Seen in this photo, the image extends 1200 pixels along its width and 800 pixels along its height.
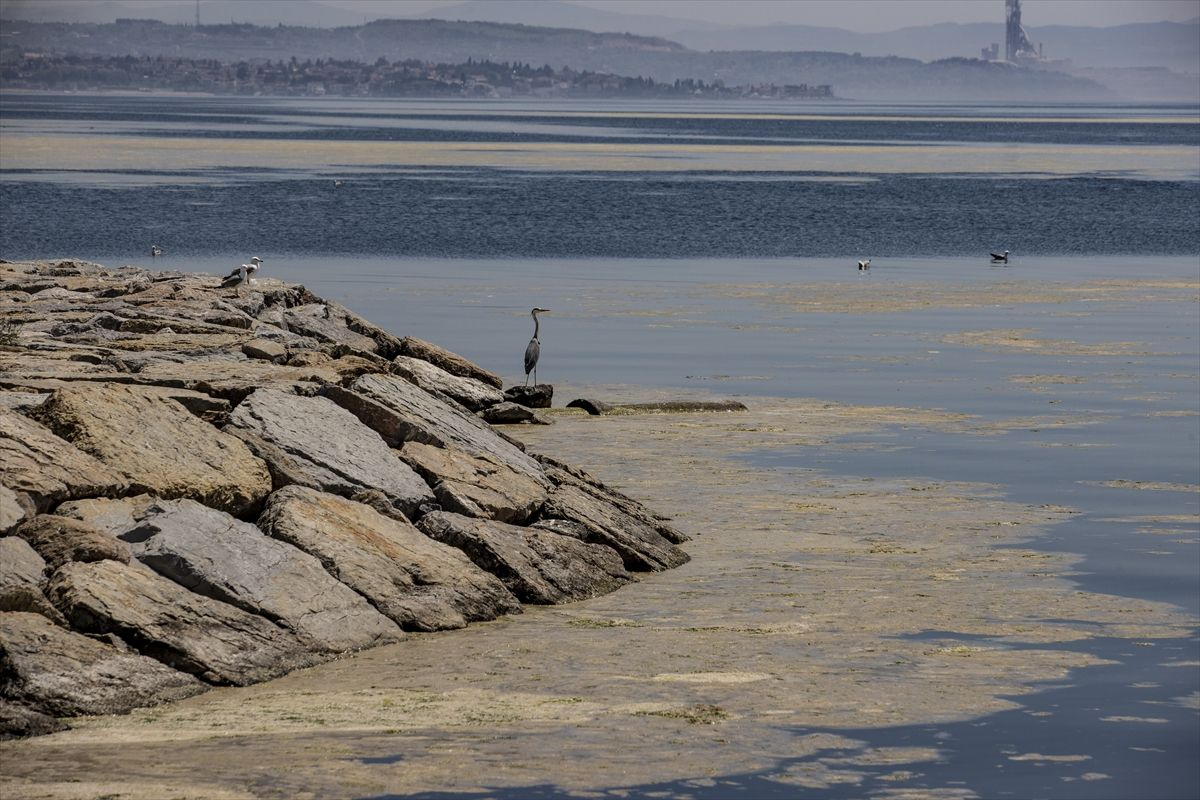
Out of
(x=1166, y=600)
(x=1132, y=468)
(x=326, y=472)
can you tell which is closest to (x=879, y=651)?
(x=1166, y=600)

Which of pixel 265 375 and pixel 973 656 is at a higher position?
pixel 265 375

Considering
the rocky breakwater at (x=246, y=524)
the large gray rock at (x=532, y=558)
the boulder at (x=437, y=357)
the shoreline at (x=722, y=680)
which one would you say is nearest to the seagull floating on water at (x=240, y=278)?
the boulder at (x=437, y=357)

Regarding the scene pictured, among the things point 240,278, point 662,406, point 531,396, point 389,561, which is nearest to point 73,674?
point 389,561

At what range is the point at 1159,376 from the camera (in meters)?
24.6

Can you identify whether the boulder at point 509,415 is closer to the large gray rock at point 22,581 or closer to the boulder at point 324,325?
the boulder at point 324,325

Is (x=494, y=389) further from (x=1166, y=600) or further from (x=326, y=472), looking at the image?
(x=1166, y=600)

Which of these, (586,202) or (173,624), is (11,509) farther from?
(586,202)

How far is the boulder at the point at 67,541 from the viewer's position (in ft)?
36.4

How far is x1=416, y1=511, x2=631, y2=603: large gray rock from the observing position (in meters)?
13.1

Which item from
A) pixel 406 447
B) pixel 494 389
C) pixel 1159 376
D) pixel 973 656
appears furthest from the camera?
pixel 1159 376

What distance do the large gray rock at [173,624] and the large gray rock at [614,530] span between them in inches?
138

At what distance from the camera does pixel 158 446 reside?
12828mm

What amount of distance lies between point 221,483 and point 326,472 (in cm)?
116

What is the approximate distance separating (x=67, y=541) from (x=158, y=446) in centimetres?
174
